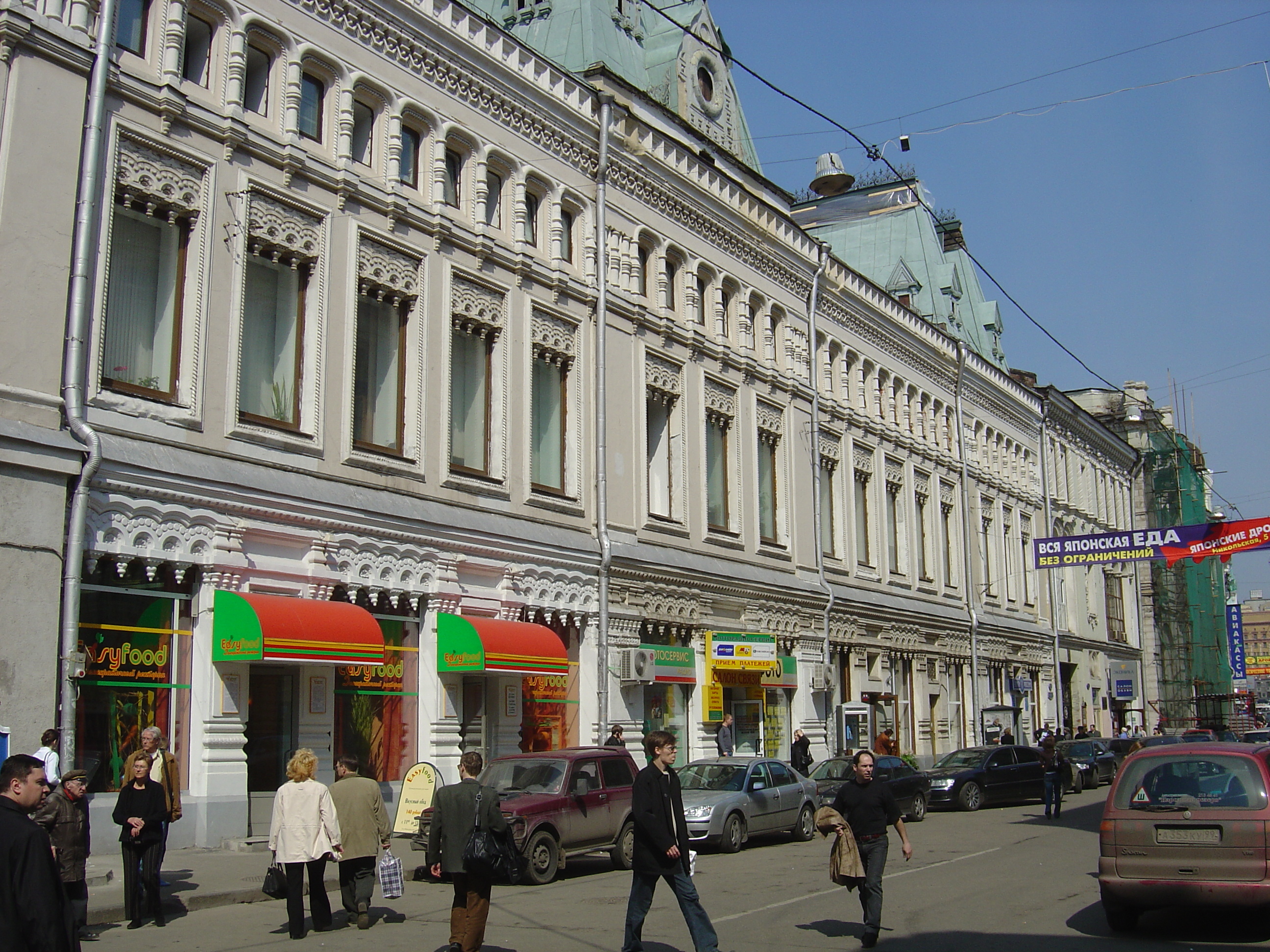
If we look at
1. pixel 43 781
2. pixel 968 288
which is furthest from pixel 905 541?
pixel 43 781

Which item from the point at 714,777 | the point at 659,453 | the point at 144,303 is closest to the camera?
the point at 144,303

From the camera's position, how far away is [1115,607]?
2378 inches

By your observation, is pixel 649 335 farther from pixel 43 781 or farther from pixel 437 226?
pixel 43 781

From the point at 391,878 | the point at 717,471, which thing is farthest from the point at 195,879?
the point at 717,471

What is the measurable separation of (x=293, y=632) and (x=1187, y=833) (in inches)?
439

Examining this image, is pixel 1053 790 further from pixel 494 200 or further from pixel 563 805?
pixel 494 200

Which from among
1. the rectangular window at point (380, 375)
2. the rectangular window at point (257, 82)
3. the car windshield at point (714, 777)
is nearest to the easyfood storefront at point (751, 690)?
the car windshield at point (714, 777)

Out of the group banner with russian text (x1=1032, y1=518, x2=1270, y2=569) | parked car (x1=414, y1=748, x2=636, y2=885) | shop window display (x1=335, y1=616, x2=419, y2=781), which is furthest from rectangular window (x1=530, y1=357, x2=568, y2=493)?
banner with russian text (x1=1032, y1=518, x2=1270, y2=569)

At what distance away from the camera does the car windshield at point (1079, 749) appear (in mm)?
34719

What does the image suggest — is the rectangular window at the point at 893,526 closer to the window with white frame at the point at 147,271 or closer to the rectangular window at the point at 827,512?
the rectangular window at the point at 827,512

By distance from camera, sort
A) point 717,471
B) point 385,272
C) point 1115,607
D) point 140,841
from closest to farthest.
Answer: point 140,841, point 385,272, point 717,471, point 1115,607

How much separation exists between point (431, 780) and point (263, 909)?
4222 mm

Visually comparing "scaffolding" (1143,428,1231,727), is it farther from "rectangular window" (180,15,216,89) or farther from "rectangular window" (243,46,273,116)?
"rectangular window" (180,15,216,89)

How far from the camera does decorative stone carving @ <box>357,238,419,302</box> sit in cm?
1948
